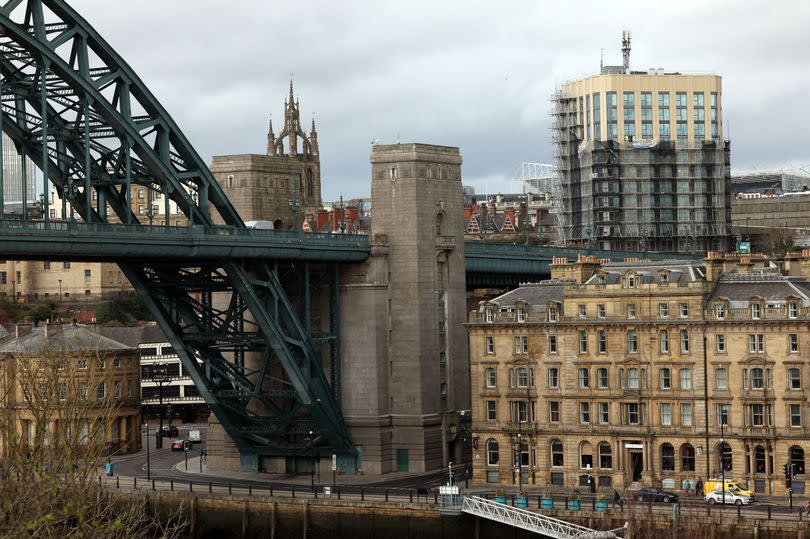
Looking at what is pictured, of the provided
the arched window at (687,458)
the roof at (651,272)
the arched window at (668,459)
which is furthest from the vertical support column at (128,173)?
the arched window at (687,458)

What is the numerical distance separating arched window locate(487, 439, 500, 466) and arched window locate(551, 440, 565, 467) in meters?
3.56

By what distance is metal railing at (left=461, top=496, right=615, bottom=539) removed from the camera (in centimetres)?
9750

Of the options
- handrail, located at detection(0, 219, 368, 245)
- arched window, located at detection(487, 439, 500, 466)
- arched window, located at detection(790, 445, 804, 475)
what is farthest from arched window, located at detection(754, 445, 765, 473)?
handrail, located at detection(0, 219, 368, 245)

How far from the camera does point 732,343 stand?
10800 cm

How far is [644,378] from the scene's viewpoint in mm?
111062

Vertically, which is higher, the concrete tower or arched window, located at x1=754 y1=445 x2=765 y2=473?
the concrete tower

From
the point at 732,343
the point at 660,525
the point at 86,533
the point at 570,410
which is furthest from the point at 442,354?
the point at 86,533

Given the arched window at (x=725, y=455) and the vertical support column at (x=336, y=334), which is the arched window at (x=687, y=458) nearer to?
the arched window at (x=725, y=455)

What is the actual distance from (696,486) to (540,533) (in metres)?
12.2

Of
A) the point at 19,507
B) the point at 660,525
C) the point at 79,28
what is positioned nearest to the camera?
the point at 19,507

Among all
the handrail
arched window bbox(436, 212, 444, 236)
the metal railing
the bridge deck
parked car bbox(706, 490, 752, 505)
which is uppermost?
arched window bbox(436, 212, 444, 236)

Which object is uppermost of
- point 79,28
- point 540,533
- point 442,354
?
point 79,28

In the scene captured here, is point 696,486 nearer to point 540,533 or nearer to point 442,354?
point 540,533

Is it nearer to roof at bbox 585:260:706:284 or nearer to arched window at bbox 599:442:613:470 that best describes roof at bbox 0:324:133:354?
roof at bbox 585:260:706:284
